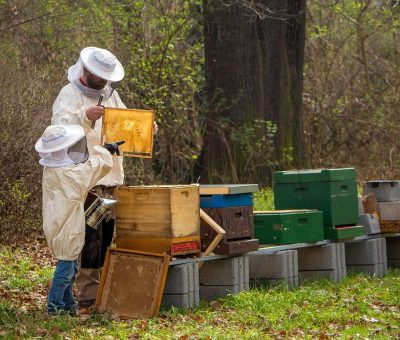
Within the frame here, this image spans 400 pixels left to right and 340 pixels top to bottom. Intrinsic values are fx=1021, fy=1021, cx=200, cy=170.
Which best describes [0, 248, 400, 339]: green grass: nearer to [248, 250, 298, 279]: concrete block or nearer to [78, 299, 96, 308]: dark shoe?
[248, 250, 298, 279]: concrete block

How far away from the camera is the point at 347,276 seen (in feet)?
34.5

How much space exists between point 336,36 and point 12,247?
13.5m

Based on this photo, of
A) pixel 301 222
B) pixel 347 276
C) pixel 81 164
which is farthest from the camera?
pixel 347 276

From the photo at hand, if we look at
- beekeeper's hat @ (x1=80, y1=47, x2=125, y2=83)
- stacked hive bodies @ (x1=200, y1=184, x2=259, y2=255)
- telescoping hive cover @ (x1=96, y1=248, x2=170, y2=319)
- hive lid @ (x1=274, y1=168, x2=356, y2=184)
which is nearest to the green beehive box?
hive lid @ (x1=274, y1=168, x2=356, y2=184)

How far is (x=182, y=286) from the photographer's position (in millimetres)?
8305

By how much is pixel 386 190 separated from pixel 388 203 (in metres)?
0.14

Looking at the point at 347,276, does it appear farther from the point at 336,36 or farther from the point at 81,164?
the point at 336,36

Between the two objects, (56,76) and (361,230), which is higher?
(56,76)

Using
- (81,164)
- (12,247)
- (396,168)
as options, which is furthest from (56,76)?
(396,168)

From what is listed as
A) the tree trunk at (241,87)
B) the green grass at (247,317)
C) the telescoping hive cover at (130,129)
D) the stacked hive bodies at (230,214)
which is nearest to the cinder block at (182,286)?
the green grass at (247,317)

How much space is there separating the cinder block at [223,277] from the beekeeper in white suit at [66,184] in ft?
5.08

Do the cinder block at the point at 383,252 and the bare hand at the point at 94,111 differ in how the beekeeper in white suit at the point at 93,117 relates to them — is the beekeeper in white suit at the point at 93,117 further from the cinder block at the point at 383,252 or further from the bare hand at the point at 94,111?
the cinder block at the point at 383,252

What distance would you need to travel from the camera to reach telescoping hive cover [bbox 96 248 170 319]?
8.05m

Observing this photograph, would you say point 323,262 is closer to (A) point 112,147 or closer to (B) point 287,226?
(B) point 287,226
